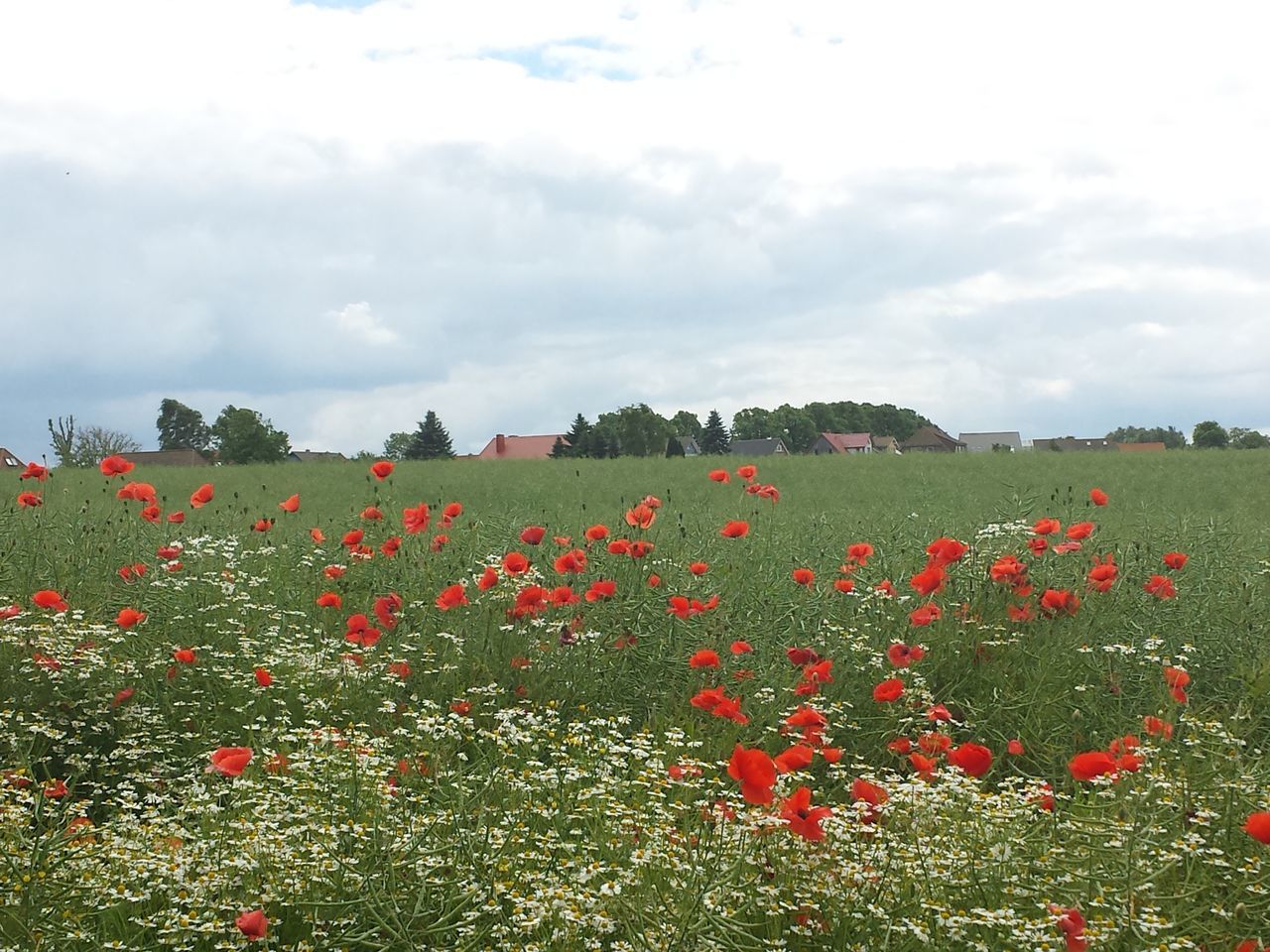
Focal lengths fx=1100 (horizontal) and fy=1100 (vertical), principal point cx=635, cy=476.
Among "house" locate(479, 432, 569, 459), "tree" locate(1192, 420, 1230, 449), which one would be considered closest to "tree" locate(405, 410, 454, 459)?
"house" locate(479, 432, 569, 459)

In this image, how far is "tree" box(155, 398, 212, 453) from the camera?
5928 cm

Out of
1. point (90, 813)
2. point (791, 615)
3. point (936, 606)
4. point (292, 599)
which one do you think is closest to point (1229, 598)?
Answer: point (936, 606)

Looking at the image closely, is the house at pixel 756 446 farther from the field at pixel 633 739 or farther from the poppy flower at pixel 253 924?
the poppy flower at pixel 253 924

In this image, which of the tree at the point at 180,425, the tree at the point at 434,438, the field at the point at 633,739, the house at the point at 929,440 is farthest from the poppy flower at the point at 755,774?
the house at the point at 929,440

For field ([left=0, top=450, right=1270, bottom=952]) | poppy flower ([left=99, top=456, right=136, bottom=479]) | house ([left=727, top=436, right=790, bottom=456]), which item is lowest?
field ([left=0, top=450, right=1270, bottom=952])

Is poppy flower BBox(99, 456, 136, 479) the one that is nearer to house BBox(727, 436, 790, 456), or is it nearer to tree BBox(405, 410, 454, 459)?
tree BBox(405, 410, 454, 459)

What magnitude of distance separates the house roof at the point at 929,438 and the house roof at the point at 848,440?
7.06m

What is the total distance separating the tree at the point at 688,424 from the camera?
7000cm

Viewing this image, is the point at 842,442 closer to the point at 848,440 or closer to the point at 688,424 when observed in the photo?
the point at 848,440

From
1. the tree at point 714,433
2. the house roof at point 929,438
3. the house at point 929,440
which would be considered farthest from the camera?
the house roof at point 929,438

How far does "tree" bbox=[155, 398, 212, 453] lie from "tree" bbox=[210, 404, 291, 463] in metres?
6.14

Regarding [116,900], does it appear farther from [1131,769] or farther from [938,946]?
[1131,769]

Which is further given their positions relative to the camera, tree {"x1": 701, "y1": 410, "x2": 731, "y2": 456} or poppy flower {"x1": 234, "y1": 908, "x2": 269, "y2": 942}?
tree {"x1": 701, "y1": 410, "x2": 731, "y2": 456}

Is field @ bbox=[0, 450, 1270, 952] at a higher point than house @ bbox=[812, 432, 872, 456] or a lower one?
lower
